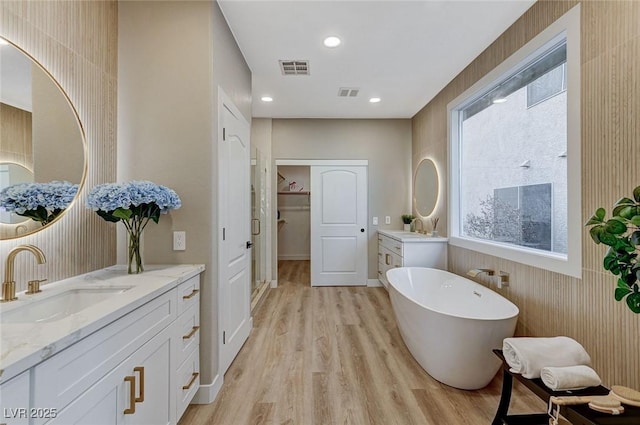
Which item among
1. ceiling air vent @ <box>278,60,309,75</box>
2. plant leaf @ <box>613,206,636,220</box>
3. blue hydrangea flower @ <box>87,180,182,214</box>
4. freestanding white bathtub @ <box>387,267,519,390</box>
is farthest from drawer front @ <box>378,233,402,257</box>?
blue hydrangea flower @ <box>87,180,182,214</box>

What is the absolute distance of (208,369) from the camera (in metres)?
1.98

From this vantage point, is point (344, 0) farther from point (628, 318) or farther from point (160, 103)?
point (628, 318)

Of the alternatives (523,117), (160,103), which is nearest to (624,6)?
(523,117)

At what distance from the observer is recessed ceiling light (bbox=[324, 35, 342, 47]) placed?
8.48 ft

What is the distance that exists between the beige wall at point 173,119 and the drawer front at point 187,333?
88 millimetres

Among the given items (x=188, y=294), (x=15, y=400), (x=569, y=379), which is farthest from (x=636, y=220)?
(x=188, y=294)

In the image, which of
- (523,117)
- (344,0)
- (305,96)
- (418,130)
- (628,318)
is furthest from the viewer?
(418,130)

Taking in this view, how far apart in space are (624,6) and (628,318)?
1624 millimetres

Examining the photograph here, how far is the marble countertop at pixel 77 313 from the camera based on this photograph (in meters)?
0.76

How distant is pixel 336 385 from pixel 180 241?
4.98ft

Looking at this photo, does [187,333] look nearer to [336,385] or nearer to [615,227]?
[336,385]

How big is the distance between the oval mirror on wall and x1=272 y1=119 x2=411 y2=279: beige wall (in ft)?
11.3

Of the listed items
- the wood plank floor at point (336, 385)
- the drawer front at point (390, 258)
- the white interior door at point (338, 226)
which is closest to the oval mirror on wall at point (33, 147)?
the wood plank floor at point (336, 385)

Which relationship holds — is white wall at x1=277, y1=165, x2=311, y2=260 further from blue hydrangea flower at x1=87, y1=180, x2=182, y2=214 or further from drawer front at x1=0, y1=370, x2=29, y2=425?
drawer front at x1=0, y1=370, x2=29, y2=425
